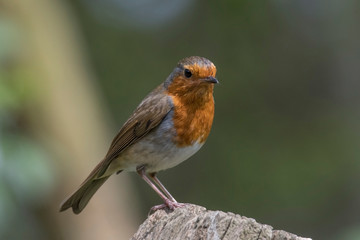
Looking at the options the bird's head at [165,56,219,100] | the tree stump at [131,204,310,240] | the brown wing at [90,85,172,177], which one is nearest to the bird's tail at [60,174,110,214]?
the brown wing at [90,85,172,177]

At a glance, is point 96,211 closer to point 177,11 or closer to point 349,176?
point 349,176

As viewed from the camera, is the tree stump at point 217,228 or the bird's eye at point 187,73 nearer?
the tree stump at point 217,228

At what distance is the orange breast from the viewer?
15.9 ft

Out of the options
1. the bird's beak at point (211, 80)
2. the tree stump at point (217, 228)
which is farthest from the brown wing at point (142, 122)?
the tree stump at point (217, 228)

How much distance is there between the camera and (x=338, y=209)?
394 inches

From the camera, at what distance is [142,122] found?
16.4 ft

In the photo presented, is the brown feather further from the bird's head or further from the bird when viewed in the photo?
the bird's head

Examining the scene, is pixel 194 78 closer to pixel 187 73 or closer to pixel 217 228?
pixel 187 73

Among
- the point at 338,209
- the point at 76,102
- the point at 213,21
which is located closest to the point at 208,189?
the point at 338,209

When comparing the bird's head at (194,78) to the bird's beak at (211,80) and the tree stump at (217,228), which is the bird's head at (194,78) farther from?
the tree stump at (217,228)

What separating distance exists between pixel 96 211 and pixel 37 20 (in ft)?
7.64

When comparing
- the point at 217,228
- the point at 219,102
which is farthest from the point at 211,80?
the point at 219,102

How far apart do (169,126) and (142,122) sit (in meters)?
0.24

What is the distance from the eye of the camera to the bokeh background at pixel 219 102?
7103mm
